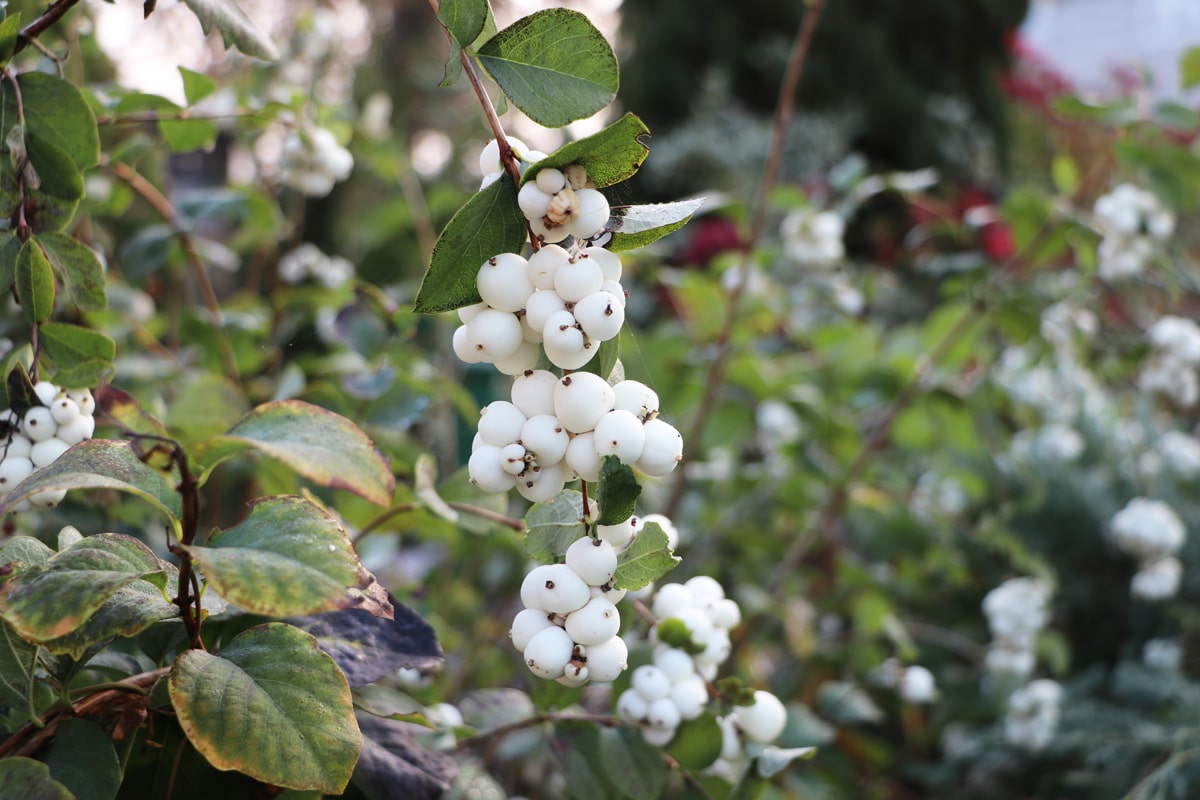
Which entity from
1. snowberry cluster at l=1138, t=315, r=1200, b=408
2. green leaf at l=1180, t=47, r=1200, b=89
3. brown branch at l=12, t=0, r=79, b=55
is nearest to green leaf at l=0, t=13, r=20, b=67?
brown branch at l=12, t=0, r=79, b=55

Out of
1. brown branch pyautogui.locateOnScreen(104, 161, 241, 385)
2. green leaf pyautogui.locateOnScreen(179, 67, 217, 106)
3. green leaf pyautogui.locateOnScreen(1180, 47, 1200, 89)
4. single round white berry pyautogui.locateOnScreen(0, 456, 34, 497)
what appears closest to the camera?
single round white berry pyautogui.locateOnScreen(0, 456, 34, 497)

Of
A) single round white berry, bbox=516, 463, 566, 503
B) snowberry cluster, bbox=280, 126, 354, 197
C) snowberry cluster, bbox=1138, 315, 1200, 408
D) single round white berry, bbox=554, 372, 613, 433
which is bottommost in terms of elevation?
snowberry cluster, bbox=1138, 315, 1200, 408

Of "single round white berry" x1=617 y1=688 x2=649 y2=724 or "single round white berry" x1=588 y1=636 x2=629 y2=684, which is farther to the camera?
"single round white berry" x1=617 y1=688 x2=649 y2=724

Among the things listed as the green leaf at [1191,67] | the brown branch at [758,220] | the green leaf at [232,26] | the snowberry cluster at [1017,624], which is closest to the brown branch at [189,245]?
the green leaf at [232,26]

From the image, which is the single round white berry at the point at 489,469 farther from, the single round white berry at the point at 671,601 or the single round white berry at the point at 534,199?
the single round white berry at the point at 671,601

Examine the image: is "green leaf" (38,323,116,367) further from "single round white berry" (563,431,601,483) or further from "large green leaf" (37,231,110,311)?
"single round white berry" (563,431,601,483)

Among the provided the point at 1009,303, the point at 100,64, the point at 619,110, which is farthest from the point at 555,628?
the point at 619,110

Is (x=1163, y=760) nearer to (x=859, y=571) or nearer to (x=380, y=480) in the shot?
(x=859, y=571)

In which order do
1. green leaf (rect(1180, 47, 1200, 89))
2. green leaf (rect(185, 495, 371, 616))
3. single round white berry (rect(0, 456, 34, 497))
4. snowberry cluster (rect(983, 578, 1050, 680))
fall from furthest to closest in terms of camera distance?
snowberry cluster (rect(983, 578, 1050, 680)), green leaf (rect(1180, 47, 1200, 89)), single round white berry (rect(0, 456, 34, 497)), green leaf (rect(185, 495, 371, 616))
